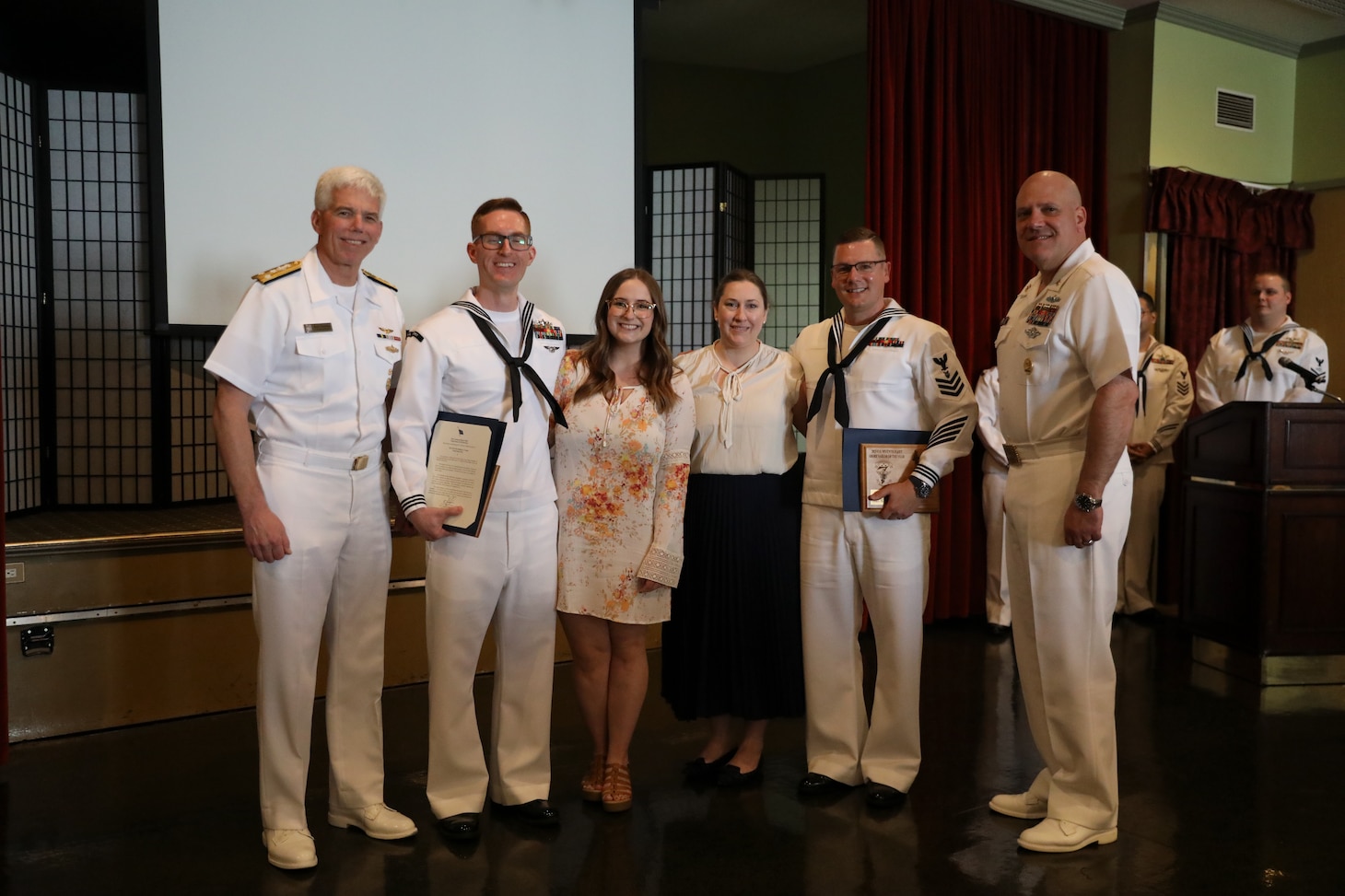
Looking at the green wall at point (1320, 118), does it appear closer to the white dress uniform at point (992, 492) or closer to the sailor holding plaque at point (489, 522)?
the white dress uniform at point (992, 492)

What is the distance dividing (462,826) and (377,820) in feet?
0.76

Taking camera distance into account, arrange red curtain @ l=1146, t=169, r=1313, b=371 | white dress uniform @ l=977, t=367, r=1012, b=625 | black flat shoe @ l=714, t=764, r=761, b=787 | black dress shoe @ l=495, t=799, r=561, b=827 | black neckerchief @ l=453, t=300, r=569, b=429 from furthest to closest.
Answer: red curtain @ l=1146, t=169, r=1313, b=371 → white dress uniform @ l=977, t=367, r=1012, b=625 → black flat shoe @ l=714, t=764, r=761, b=787 → black dress shoe @ l=495, t=799, r=561, b=827 → black neckerchief @ l=453, t=300, r=569, b=429

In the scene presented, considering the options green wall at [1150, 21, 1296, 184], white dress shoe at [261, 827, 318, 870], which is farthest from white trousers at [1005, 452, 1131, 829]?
green wall at [1150, 21, 1296, 184]

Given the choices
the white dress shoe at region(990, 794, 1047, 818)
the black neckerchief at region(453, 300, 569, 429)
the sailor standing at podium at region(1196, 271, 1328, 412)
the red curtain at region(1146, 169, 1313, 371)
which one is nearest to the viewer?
the black neckerchief at region(453, 300, 569, 429)

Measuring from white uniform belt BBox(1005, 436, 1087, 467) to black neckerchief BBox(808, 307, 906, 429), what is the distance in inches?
18.5

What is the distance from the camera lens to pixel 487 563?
2.92m

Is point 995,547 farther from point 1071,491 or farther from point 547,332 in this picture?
point 547,332

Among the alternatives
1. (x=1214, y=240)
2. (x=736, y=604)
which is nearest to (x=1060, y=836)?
(x=736, y=604)

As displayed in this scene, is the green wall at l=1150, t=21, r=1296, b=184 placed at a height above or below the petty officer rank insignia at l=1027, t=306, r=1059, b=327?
above

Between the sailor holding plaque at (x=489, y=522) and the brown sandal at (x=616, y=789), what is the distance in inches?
7.2

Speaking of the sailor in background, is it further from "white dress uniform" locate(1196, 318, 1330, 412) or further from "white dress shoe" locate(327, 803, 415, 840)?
"white dress shoe" locate(327, 803, 415, 840)

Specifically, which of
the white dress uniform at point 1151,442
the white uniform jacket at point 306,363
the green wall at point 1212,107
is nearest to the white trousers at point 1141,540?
the white dress uniform at point 1151,442

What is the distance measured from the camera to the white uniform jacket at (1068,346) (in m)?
2.82

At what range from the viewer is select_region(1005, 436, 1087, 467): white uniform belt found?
2.92 metres
